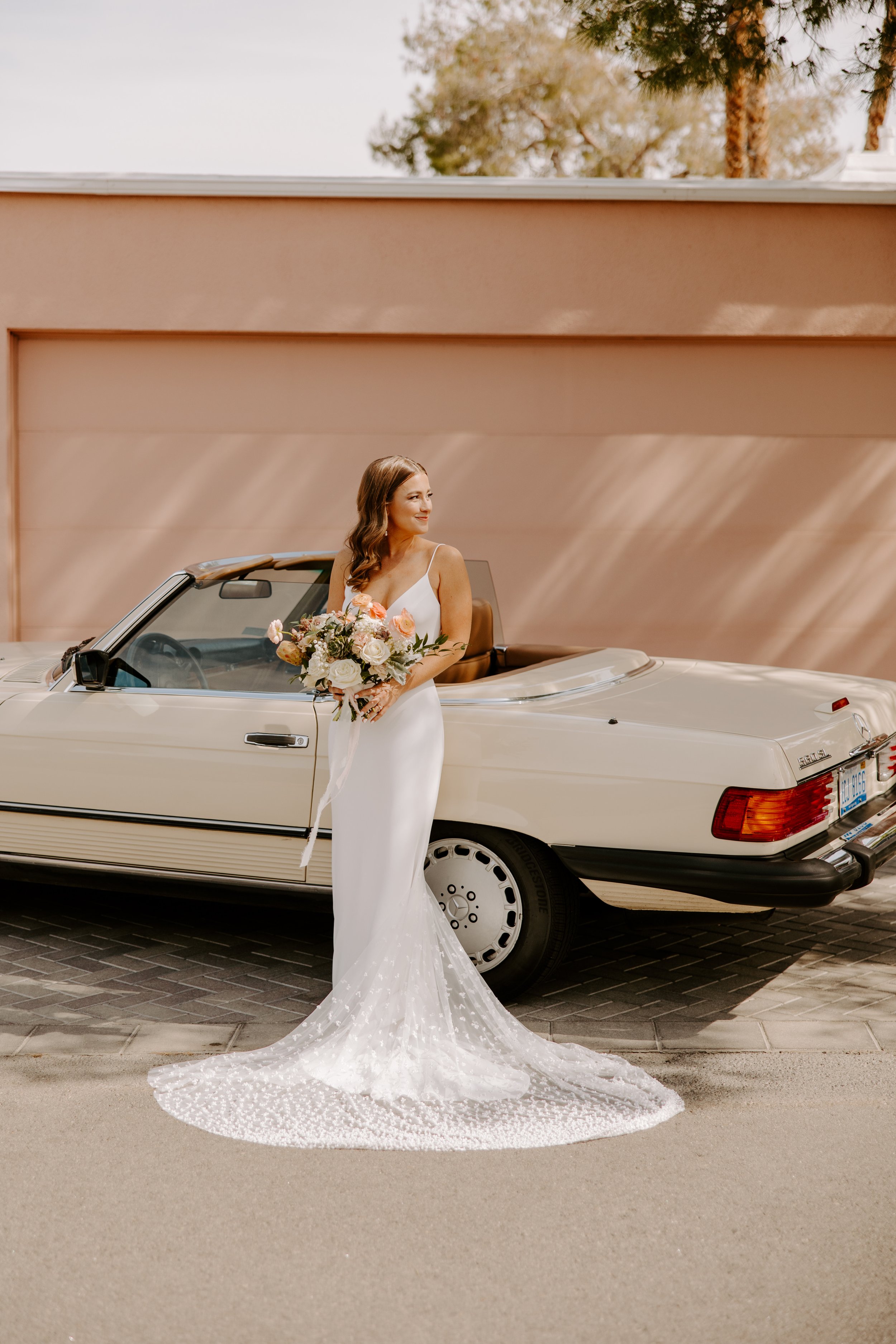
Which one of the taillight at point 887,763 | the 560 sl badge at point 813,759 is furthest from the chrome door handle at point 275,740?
the taillight at point 887,763

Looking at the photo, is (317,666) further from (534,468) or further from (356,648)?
(534,468)

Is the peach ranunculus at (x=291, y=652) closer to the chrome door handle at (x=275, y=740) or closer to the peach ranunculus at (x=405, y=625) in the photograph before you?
the peach ranunculus at (x=405, y=625)

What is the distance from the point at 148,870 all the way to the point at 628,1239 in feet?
8.25

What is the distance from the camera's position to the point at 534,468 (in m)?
8.81

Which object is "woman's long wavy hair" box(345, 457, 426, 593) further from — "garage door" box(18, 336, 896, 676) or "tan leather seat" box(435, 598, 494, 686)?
"garage door" box(18, 336, 896, 676)

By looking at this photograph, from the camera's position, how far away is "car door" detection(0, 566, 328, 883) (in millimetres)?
4672

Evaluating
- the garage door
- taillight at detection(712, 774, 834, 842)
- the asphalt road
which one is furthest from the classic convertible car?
the garage door

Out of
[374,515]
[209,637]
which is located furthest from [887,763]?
[209,637]

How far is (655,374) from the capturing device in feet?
28.8

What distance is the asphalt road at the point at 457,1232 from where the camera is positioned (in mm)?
2689

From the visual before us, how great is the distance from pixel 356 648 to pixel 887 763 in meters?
2.14

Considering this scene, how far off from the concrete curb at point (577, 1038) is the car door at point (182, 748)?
65 centimetres

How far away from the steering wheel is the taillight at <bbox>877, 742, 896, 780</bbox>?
255cm

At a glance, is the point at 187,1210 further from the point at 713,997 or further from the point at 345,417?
the point at 345,417
